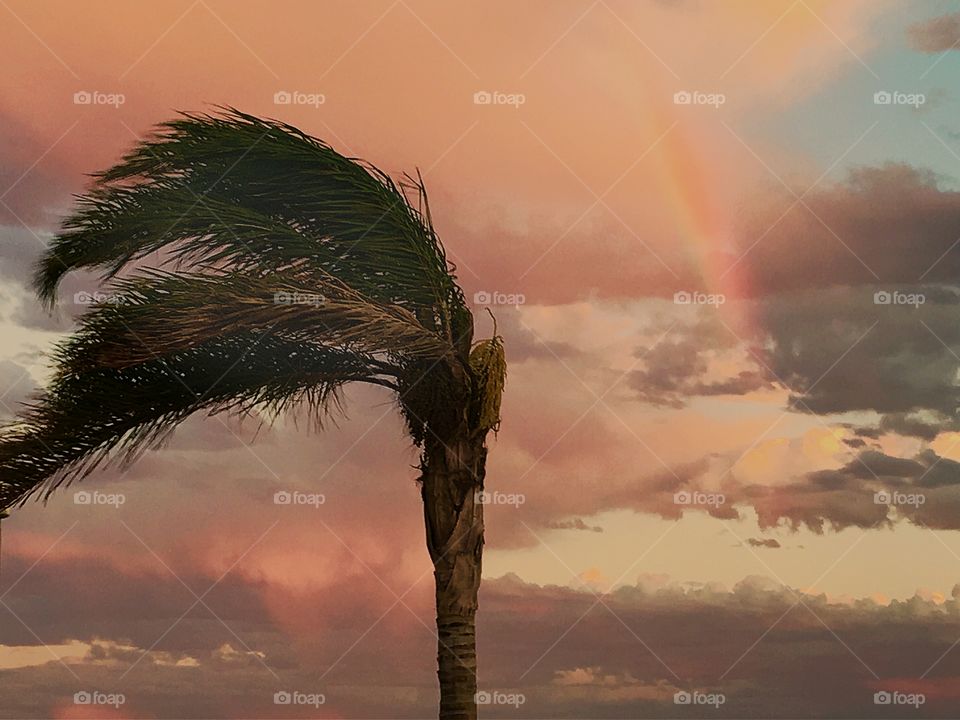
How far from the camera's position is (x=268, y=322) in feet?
42.4

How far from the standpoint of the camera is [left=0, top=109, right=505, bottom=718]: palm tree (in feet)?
43.0

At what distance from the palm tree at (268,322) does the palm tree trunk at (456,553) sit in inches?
0.7

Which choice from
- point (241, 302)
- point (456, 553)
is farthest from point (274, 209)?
point (456, 553)

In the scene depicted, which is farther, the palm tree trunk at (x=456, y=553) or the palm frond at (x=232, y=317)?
the palm tree trunk at (x=456, y=553)

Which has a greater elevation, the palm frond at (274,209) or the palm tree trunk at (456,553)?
the palm frond at (274,209)

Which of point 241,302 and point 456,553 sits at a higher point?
point 241,302

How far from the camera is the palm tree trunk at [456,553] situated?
45.2ft

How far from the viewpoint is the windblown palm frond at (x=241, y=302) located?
13.0 metres

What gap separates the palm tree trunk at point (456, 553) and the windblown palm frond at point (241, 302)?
48cm

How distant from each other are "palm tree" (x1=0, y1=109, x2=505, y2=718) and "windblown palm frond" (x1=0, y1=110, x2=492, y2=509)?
0.02 metres

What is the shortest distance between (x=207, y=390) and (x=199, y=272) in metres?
1.72

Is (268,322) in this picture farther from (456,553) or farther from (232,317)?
(456,553)

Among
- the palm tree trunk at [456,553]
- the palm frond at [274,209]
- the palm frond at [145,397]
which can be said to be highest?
the palm frond at [274,209]

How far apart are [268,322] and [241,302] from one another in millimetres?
357
